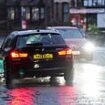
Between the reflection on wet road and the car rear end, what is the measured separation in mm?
366

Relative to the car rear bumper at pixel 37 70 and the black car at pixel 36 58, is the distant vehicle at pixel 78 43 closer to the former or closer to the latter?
the black car at pixel 36 58

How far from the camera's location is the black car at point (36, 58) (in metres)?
17.2

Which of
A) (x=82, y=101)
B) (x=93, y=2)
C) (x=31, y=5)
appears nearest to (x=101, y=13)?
(x=93, y=2)

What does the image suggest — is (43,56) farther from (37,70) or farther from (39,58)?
(37,70)

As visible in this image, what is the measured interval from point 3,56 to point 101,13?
192ft

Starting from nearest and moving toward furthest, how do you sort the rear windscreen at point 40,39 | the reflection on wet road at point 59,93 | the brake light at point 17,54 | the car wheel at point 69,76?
1. the reflection on wet road at point 59,93
2. the brake light at point 17,54
3. the rear windscreen at point 40,39
4. the car wheel at point 69,76

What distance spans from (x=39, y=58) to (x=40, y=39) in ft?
2.02

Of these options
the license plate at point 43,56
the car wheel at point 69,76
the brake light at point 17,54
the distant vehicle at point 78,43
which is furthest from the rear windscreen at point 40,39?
the distant vehicle at point 78,43

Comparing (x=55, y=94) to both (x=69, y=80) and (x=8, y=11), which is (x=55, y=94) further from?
(x=8, y=11)

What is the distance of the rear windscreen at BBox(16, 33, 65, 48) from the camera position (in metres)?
17.4

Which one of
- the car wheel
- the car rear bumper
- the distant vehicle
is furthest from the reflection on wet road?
the distant vehicle

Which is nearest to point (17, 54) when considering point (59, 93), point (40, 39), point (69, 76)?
point (40, 39)

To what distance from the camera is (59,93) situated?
1515 cm

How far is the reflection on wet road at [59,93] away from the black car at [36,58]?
35 cm
